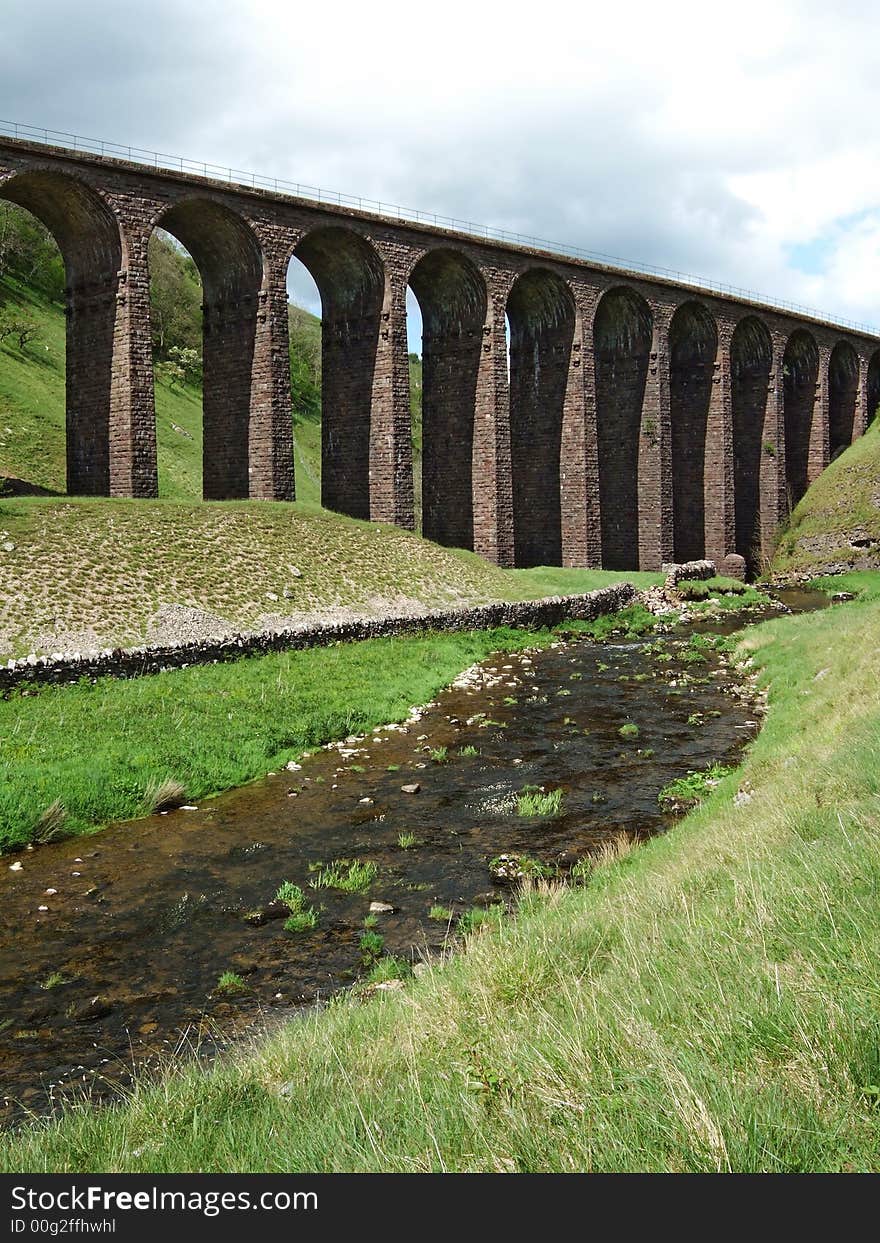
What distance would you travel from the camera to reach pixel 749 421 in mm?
63562

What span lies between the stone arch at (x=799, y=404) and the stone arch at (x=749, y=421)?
4.31m

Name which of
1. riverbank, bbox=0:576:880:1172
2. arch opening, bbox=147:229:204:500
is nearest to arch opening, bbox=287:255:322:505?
arch opening, bbox=147:229:204:500

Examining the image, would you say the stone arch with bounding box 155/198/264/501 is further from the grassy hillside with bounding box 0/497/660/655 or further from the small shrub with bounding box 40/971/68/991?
the small shrub with bounding box 40/971/68/991

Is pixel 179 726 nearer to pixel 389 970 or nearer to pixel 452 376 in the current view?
pixel 389 970

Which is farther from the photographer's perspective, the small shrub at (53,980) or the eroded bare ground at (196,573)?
the eroded bare ground at (196,573)

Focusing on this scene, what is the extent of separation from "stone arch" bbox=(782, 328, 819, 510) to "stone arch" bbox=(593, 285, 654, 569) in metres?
17.6

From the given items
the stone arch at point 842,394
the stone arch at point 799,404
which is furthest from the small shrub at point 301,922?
the stone arch at point 842,394

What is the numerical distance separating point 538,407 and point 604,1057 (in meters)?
48.4

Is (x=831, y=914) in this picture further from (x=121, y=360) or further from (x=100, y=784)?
(x=121, y=360)

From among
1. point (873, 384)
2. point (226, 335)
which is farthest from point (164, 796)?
point (873, 384)

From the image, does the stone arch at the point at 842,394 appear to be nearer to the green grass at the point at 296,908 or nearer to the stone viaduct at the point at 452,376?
the stone viaduct at the point at 452,376

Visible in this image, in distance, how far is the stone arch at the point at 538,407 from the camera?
162 feet

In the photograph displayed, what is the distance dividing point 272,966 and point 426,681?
14.5 meters

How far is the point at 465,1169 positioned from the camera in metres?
3.86
